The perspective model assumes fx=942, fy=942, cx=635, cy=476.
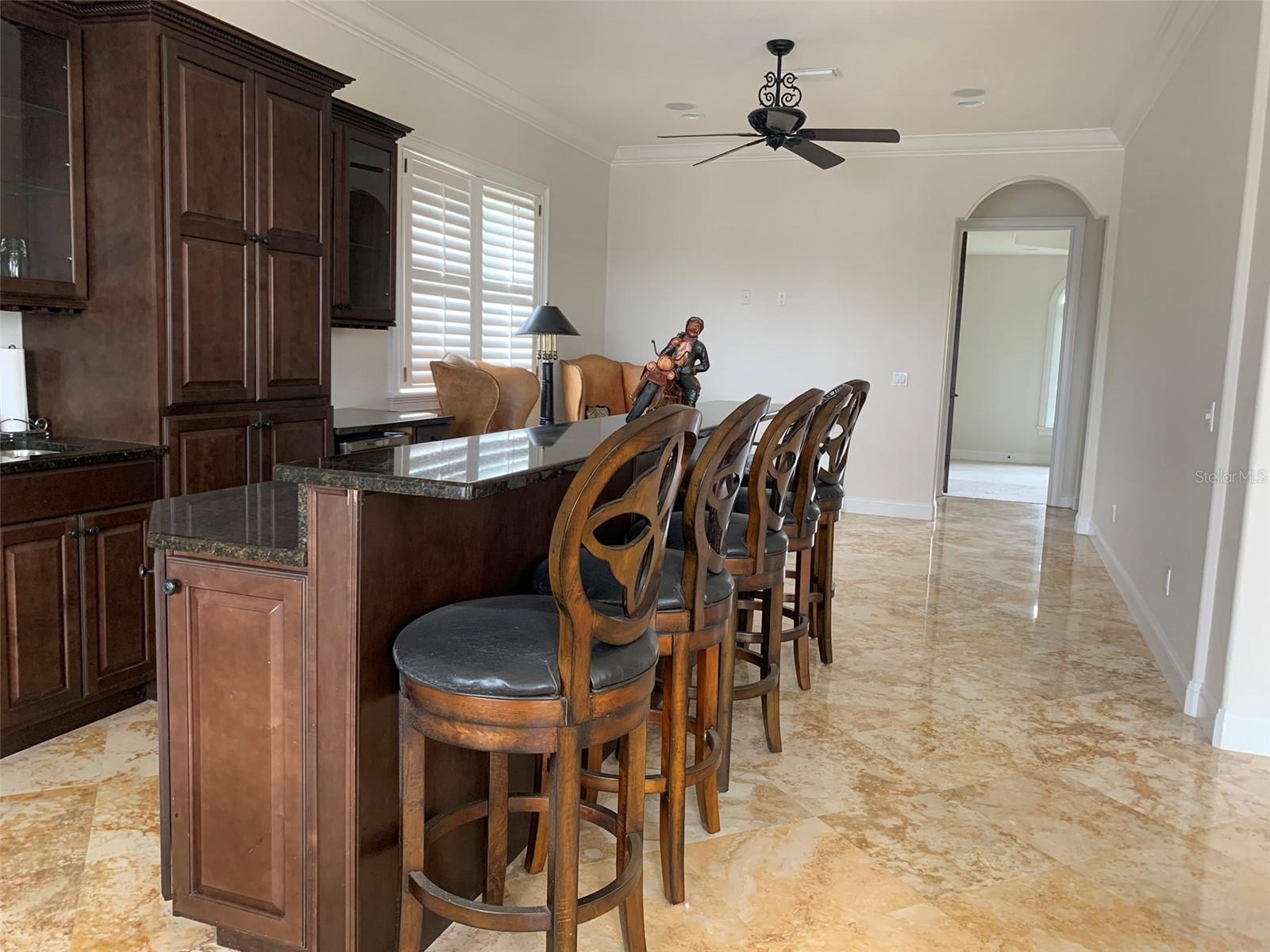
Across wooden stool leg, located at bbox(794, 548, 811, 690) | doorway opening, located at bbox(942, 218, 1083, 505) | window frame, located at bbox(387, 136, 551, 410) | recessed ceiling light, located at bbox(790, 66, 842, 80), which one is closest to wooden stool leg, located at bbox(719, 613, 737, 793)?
wooden stool leg, located at bbox(794, 548, 811, 690)

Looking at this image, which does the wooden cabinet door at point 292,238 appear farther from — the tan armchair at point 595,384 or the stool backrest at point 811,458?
the tan armchair at point 595,384

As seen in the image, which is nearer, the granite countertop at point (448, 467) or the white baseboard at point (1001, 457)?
the granite countertop at point (448, 467)

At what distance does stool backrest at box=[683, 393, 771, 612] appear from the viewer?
6.89ft

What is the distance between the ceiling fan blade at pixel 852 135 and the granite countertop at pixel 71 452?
12.2ft

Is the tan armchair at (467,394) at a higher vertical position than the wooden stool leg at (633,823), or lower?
higher

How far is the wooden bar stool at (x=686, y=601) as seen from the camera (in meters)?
2.12

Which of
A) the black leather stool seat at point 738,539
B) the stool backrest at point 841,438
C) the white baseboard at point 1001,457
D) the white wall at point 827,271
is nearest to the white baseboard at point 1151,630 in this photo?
the stool backrest at point 841,438

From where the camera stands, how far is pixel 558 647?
1.60 m

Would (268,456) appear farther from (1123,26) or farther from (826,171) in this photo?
(826,171)

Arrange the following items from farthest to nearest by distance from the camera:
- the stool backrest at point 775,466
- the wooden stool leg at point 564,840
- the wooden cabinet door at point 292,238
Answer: the wooden cabinet door at point 292,238 < the stool backrest at point 775,466 < the wooden stool leg at point 564,840

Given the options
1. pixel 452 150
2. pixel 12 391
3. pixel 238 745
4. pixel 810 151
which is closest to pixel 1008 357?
pixel 810 151

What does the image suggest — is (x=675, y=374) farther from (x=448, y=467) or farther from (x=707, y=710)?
(x=448, y=467)

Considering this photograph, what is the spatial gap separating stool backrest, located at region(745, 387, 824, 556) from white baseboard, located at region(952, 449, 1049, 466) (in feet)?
35.0
